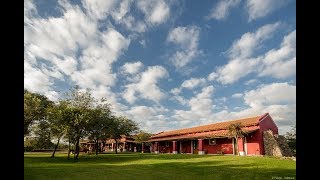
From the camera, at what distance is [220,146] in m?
40.0

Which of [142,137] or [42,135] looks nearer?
[42,135]

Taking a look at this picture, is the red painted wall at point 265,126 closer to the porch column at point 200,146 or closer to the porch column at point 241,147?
the porch column at point 241,147

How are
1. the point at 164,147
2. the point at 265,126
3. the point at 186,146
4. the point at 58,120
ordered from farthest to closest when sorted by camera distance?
the point at 164,147 → the point at 186,146 → the point at 265,126 → the point at 58,120

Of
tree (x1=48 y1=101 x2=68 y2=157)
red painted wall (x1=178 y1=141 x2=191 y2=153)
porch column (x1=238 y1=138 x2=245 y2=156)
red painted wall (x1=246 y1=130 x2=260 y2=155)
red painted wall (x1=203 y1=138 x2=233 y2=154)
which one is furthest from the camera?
red painted wall (x1=178 y1=141 x2=191 y2=153)

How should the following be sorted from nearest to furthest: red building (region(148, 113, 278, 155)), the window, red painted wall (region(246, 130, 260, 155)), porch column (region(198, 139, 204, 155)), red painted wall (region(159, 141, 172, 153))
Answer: red painted wall (region(246, 130, 260, 155)), red building (region(148, 113, 278, 155)), the window, porch column (region(198, 139, 204, 155)), red painted wall (region(159, 141, 172, 153))

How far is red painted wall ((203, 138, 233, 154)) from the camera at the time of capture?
38562 mm

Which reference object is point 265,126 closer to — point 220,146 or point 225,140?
point 225,140

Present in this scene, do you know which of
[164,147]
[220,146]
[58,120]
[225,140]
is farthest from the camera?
[164,147]

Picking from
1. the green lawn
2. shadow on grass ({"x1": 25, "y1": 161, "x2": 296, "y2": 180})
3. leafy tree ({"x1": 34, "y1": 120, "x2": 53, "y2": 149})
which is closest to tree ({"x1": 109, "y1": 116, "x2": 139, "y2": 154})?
leafy tree ({"x1": 34, "y1": 120, "x2": 53, "y2": 149})

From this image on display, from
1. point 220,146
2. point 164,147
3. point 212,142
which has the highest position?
point 212,142

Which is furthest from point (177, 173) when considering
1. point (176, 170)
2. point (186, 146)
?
point (186, 146)

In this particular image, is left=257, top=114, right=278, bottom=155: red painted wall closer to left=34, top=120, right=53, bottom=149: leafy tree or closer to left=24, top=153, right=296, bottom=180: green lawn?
left=24, top=153, right=296, bottom=180: green lawn

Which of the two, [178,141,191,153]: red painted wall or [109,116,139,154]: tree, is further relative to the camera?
[109,116,139,154]: tree
